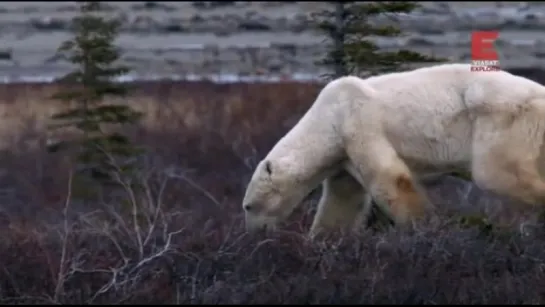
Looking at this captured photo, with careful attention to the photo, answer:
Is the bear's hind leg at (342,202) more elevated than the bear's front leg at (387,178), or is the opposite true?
the bear's front leg at (387,178)

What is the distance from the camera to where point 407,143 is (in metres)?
9.27

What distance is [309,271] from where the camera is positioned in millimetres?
7836

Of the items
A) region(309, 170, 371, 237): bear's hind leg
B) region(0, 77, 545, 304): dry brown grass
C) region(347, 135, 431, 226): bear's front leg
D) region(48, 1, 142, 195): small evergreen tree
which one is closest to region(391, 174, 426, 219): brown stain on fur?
region(347, 135, 431, 226): bear's front leg

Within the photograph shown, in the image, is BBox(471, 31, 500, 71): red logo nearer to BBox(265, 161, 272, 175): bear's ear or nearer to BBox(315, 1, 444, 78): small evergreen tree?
BBox(315, 1, 444, 78): small evergreen tree

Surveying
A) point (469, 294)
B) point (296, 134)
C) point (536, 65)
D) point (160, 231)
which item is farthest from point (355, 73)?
point (536, 65)

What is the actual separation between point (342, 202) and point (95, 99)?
212 inches

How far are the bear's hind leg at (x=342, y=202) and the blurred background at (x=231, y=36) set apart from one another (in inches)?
426

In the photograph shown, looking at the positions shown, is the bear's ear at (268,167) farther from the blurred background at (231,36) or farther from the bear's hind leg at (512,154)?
the blurred background at (231,36)

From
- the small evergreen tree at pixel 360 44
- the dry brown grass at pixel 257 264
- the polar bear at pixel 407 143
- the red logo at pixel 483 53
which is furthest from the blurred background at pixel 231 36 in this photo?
the dry brown grass at pixel 257 264

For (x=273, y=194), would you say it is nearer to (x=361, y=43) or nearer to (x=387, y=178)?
(x=387, y=178)

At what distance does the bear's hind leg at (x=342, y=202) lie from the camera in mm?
9812

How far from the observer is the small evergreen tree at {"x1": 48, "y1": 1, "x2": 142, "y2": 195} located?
47.5ft

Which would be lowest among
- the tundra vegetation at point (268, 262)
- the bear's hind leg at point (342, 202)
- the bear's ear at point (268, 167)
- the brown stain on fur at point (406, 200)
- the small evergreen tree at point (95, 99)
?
the small evergreen tree at point (95, 99)

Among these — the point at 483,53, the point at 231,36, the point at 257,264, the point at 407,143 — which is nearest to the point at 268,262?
the point at 257,264
